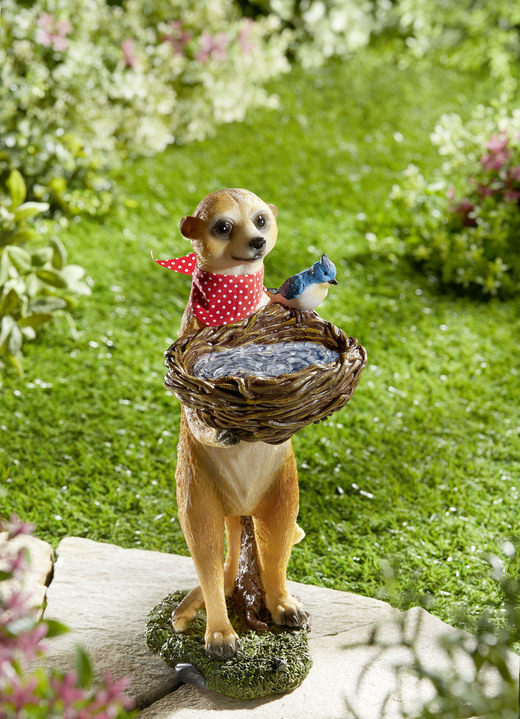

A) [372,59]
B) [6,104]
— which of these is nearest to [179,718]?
[6,104]

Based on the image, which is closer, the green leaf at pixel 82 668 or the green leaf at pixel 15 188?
the green leaf at pixel 82 668

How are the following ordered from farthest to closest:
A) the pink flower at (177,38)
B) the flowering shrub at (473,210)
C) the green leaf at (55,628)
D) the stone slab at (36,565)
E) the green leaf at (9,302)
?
the pink flower at (177,38) < the flowering shrub at (473,210) < the green leaf at (9,302) < the stone slab at (36,565) < the green leaf at (55,628)

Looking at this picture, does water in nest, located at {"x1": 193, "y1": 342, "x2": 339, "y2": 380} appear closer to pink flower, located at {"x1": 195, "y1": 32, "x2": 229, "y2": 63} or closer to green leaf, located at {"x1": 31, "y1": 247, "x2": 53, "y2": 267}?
green leaf, located at {"x1": 31, "y1": 247, "x2": 53, "y2": 267}

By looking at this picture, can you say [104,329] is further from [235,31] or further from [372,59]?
[372,59]

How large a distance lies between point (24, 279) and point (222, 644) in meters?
2.45

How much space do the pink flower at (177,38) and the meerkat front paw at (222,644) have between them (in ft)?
16.6

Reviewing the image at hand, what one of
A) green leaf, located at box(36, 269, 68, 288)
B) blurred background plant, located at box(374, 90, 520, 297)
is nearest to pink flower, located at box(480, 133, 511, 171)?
blurred background plant, located at box(374, 90, 520, 297)

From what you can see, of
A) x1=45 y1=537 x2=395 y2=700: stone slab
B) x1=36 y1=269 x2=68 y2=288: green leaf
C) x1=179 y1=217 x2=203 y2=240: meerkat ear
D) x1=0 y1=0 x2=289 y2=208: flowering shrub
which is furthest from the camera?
x1=0 y1=0 x2=289 y2=208: flowering shrub

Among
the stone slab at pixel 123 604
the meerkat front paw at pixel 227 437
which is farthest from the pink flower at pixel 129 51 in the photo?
the meerkat front paw at pixel 227 437

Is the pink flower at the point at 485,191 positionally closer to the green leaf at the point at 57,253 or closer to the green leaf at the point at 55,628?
the green leaf at the point at 57,253

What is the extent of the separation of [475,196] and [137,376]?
2.45 meters

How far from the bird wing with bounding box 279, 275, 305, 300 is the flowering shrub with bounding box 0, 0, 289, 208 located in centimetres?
320

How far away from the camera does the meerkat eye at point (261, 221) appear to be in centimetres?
221

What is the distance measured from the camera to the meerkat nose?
7.11 ft
